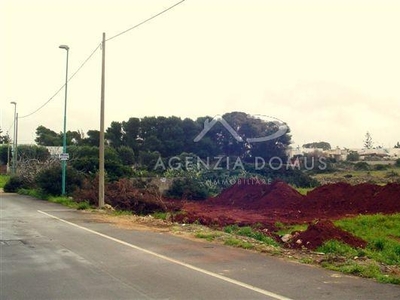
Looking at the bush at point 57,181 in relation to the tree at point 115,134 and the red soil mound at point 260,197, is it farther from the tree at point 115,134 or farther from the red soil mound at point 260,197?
the tree at point 115,134

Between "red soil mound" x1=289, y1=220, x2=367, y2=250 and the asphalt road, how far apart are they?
2790 mm

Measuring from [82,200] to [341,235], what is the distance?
1838 cm

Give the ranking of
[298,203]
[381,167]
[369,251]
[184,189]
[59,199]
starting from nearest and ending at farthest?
[369,251] → [298,203] → [59,199] → [184,189] → [381,167]

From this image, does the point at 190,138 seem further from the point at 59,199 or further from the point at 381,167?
the point at 59,199

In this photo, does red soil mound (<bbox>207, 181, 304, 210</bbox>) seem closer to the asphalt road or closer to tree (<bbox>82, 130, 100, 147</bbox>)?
the asphalt road

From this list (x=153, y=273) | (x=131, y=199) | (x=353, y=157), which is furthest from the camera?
(x=353, y=157)

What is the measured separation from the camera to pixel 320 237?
16.2 meters

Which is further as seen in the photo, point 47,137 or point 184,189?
point 47,137

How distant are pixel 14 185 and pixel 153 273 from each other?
40634 mm

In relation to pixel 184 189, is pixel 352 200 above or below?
below

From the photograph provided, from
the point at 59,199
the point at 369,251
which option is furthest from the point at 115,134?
the point at 369,251

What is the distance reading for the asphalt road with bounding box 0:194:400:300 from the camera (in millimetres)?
8992

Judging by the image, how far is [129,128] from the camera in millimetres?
75125

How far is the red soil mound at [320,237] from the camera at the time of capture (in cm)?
1605
